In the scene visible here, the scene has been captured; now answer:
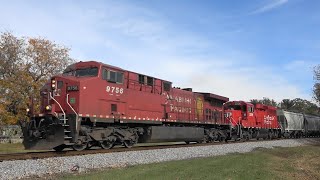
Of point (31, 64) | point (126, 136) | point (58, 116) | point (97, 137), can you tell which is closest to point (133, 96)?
point (126, 136)

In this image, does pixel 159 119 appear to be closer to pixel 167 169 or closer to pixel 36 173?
pixel 167 169

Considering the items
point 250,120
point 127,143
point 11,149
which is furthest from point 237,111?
point 11,149

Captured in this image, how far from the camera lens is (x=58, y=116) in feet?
55.2

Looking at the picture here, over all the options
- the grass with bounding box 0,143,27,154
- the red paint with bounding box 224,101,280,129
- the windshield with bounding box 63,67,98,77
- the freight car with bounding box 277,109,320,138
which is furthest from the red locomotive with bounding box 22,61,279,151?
the freight car with bounding box 277,109,320,138

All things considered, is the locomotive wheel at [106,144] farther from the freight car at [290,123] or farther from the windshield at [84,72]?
the freight car at [290,123]

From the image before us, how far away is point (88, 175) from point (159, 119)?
40.6ft

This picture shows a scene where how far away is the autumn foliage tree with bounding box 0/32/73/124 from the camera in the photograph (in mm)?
44153

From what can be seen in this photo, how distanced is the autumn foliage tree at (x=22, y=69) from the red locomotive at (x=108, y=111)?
2228cm

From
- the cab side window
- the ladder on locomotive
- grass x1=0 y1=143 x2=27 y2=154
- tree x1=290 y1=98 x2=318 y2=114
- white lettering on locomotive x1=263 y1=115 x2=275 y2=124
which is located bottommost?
grass x1=0 y1=143 x2=27 y2=154

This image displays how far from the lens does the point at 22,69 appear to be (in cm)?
4634

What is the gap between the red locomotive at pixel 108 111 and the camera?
1670cm

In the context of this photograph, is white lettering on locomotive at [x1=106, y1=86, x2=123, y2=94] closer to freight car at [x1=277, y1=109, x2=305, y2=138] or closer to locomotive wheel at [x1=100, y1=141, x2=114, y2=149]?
locomotive wheel at [x1=100, y1=141, x2=114, y2=149]

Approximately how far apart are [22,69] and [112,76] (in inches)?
1210

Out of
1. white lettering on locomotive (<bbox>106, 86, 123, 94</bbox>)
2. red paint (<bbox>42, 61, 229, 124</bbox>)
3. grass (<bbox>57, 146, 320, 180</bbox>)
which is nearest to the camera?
grass (<bbox>57, 146, 320, 180</bbox>)
